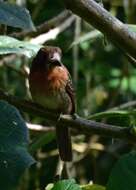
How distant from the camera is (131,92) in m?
5.04

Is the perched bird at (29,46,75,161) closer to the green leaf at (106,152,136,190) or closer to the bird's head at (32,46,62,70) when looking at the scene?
the bird's head at (32,46,62,70)

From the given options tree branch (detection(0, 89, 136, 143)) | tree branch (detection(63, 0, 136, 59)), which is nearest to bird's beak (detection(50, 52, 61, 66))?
tree branch (detection(0, 89, 136, 143))

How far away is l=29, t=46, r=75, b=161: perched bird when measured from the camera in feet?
10.0

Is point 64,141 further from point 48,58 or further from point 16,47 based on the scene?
point 16,47

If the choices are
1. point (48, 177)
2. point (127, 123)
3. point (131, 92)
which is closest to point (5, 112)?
point (127, 123)

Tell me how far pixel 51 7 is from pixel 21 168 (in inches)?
169

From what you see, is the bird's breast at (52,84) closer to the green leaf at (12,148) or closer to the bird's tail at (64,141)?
the bird's tail at (64,141)

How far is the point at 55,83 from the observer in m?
3.11

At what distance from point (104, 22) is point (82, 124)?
45 centimetres

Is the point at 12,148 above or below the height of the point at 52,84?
above

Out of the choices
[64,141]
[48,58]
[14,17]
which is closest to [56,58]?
[48,58]

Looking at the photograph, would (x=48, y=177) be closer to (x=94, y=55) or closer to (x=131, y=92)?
(x=131, y=92)

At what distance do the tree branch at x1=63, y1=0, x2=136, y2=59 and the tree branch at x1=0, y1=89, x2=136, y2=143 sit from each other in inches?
14.6

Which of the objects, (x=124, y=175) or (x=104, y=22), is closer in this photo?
(x=104, y=22)
